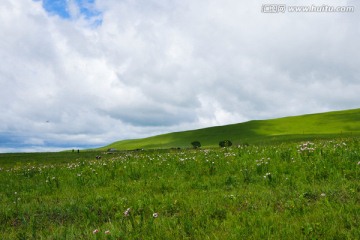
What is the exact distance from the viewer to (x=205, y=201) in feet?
26.5

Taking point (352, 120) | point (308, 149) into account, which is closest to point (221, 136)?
point (352, 120)

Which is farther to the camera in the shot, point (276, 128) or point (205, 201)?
point (276, 128)

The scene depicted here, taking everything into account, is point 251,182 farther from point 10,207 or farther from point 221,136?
point 221,136

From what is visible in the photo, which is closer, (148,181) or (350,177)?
(350,177)

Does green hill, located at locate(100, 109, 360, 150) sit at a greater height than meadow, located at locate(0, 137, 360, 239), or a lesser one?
greater

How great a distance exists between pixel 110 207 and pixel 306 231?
493 cm

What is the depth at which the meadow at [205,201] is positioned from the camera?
6.02m

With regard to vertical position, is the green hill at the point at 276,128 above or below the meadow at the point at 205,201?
above

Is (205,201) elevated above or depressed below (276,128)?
below

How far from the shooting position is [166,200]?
8.56 meters

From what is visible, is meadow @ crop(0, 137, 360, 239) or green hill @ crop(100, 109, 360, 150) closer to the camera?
meadow @ crop(0, 137, 360, 239)

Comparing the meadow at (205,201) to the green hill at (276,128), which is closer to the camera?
the meadow at (205,201)

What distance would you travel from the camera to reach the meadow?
19.7ft

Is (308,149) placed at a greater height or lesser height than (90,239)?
greater
